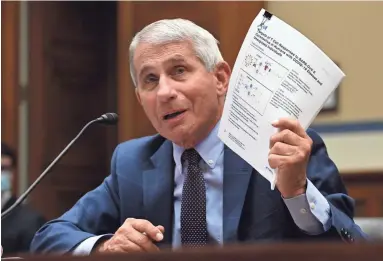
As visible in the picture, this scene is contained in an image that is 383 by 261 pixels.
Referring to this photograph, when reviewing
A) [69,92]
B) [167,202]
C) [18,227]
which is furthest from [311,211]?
[69,92]

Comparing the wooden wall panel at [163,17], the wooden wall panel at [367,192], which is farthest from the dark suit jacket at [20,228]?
the wooden wall panel at [367,192]

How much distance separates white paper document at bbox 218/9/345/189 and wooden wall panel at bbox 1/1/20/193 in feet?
12.8

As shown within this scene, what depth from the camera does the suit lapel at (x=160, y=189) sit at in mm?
2107

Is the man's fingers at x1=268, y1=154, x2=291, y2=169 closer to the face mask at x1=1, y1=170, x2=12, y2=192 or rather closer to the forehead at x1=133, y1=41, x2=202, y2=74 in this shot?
the forehead at x1=133, y1=41, x2=202, y2=74

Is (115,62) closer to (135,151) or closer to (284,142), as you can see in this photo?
(135,151)

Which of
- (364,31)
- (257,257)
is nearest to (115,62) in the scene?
(364,31)

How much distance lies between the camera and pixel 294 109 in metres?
1.77

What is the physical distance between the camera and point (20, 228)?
418 centimetres

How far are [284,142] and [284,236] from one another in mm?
322

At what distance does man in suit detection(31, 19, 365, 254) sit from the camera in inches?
79.1

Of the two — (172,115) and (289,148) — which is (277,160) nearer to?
(289,148)

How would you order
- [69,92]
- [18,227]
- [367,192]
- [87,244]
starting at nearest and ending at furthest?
[87,244]
[18,227]
[367,192]
[69,92]

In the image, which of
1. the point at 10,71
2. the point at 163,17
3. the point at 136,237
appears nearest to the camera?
the point at 136,237

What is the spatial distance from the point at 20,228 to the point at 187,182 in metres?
2.23
